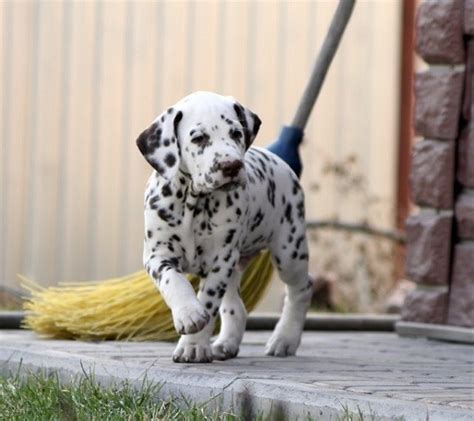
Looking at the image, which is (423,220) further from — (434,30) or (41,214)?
(41,214)

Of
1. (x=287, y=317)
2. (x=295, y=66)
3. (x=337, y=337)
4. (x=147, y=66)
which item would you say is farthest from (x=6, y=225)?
(x=287, y=317)

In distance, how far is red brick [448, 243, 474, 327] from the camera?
15.8ft

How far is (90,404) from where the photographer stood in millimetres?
2936

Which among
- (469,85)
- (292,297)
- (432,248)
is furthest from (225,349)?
(469,85)

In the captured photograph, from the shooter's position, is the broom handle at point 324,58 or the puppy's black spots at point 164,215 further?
the broom handle at point 324,58

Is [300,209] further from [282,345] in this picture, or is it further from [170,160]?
[170,160]

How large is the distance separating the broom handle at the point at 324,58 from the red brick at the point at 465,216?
0.69 m

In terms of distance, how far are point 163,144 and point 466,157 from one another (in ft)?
5.78

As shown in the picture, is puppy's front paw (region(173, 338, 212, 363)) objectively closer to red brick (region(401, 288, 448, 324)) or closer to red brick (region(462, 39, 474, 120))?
red brick (region(401, 288, 448, 324))

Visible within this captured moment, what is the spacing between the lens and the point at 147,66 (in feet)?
25.5

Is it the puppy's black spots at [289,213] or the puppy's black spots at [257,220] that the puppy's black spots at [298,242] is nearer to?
the puppy's black spots at [289,213]

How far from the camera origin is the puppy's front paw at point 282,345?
393cm

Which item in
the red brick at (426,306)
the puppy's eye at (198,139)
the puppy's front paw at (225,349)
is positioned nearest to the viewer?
the puppy's eye at (198,139)

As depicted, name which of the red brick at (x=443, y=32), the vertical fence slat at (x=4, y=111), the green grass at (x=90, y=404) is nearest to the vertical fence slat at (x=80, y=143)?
the vertical fence slat at (x=4, y=111)
